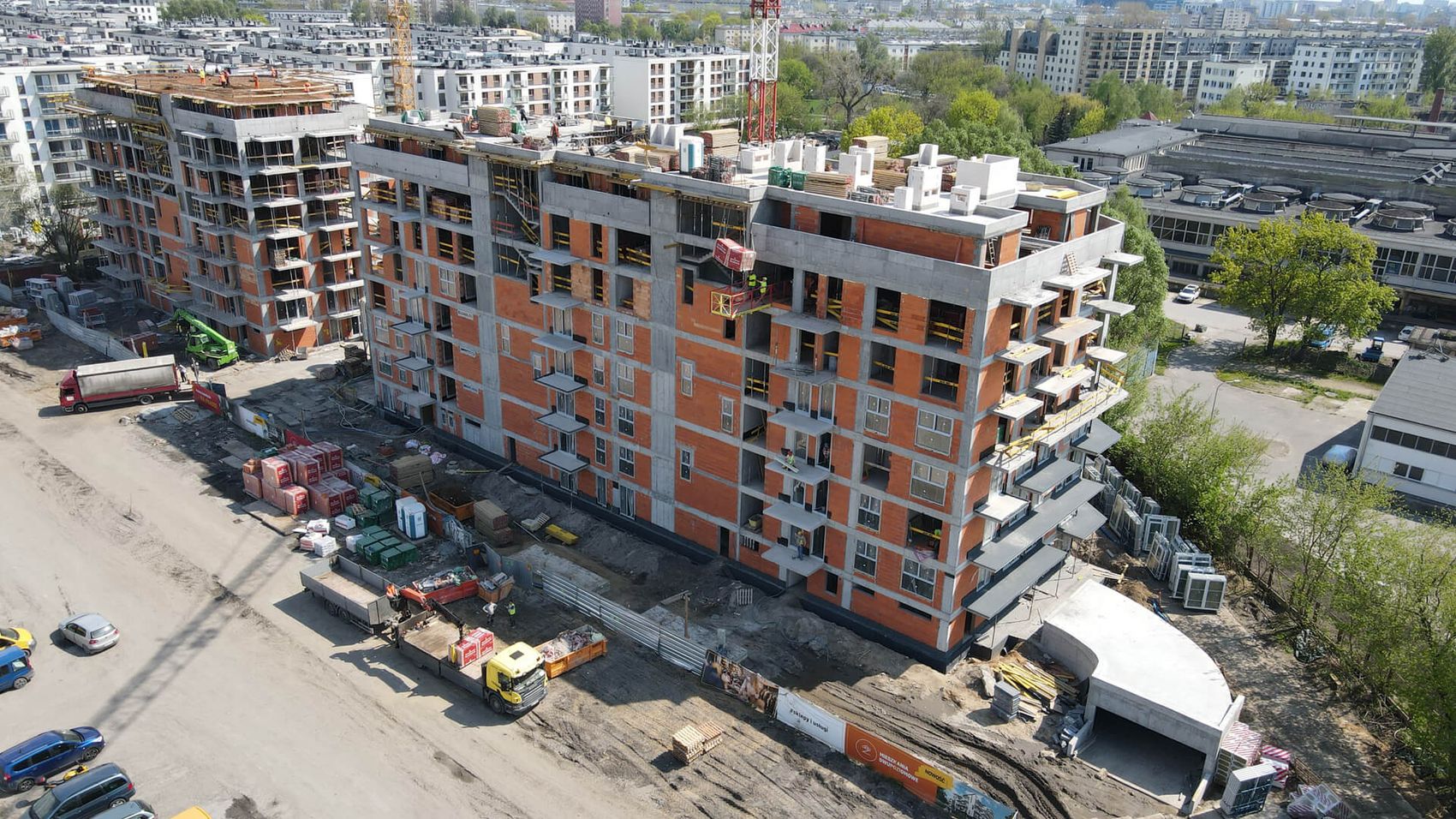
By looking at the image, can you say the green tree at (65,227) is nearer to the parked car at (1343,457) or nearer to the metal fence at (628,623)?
the metal fence at (628,623)

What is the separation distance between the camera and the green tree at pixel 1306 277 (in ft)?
284

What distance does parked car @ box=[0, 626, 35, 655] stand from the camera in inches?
1783

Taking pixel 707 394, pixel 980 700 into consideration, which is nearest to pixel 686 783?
pixel 980 700

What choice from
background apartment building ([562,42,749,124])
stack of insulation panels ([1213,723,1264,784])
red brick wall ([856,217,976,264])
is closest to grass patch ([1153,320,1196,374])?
stack of insulation panels ([1213,723,1264,784])

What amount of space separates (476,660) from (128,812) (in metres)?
14.4

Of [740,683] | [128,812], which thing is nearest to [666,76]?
[740,683]

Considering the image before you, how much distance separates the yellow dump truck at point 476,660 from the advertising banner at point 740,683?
7534mm

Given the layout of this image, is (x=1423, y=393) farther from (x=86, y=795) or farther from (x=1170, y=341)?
(x=86, y=795)

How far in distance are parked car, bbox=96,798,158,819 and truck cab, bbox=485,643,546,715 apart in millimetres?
13345

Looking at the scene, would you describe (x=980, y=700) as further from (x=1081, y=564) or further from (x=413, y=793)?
(x=413, y=793)

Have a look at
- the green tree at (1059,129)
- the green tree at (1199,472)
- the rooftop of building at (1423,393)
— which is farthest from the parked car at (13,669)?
the green tree at (1059,129)

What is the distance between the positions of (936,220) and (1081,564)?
2391 cm

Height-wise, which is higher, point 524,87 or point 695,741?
point 524,87

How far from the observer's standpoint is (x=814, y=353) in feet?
155
